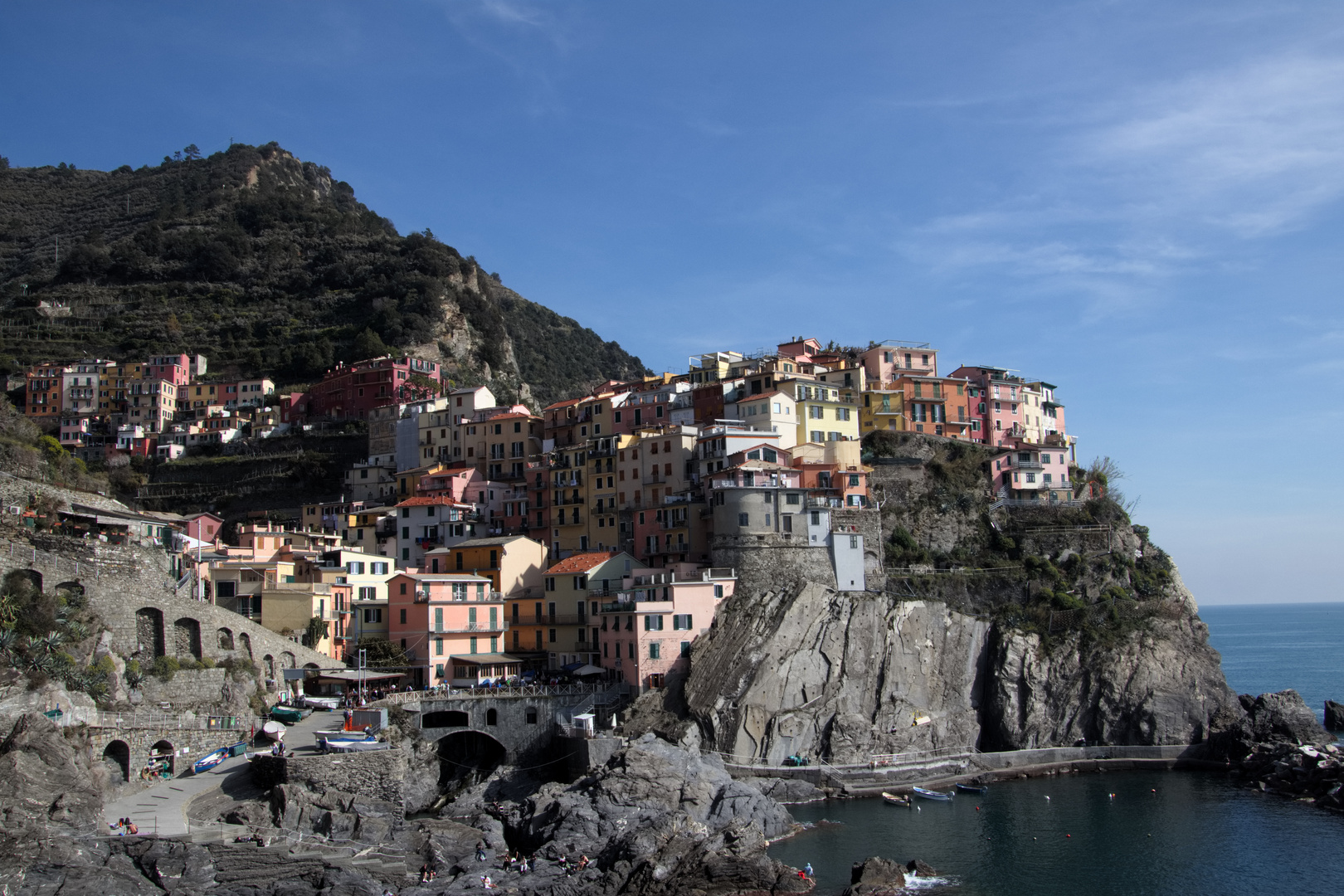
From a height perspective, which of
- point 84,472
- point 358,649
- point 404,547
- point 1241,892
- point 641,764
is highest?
point 84,472

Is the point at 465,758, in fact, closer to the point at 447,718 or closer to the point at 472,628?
the point at 447,718

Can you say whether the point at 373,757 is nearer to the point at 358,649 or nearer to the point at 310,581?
the point at 358,649

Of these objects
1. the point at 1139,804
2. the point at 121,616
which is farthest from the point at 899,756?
the point at 121,616

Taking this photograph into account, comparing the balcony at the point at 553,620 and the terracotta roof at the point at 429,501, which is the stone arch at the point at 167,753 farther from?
the terracotta roof at the point at 429,501

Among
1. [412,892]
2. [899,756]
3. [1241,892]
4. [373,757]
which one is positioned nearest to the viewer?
[412,892]

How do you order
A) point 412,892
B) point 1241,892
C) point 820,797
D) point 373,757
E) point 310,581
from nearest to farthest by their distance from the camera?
point 412,892 < point 1241,892 < point 373,757 < point 820,797 < point 310,581

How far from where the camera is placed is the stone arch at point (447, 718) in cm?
5469

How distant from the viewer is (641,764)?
160ft

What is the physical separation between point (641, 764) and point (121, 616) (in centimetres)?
2156

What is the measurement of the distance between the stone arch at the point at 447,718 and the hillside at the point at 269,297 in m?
→ 56.6

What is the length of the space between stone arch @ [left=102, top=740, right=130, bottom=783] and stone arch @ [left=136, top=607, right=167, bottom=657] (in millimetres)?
6247

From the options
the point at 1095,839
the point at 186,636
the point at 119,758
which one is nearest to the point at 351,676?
the point at 186,636

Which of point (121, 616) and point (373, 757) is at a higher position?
point (121, 616)

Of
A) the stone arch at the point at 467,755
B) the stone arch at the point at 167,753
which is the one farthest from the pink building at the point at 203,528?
the stone arch at the point at 167,753
